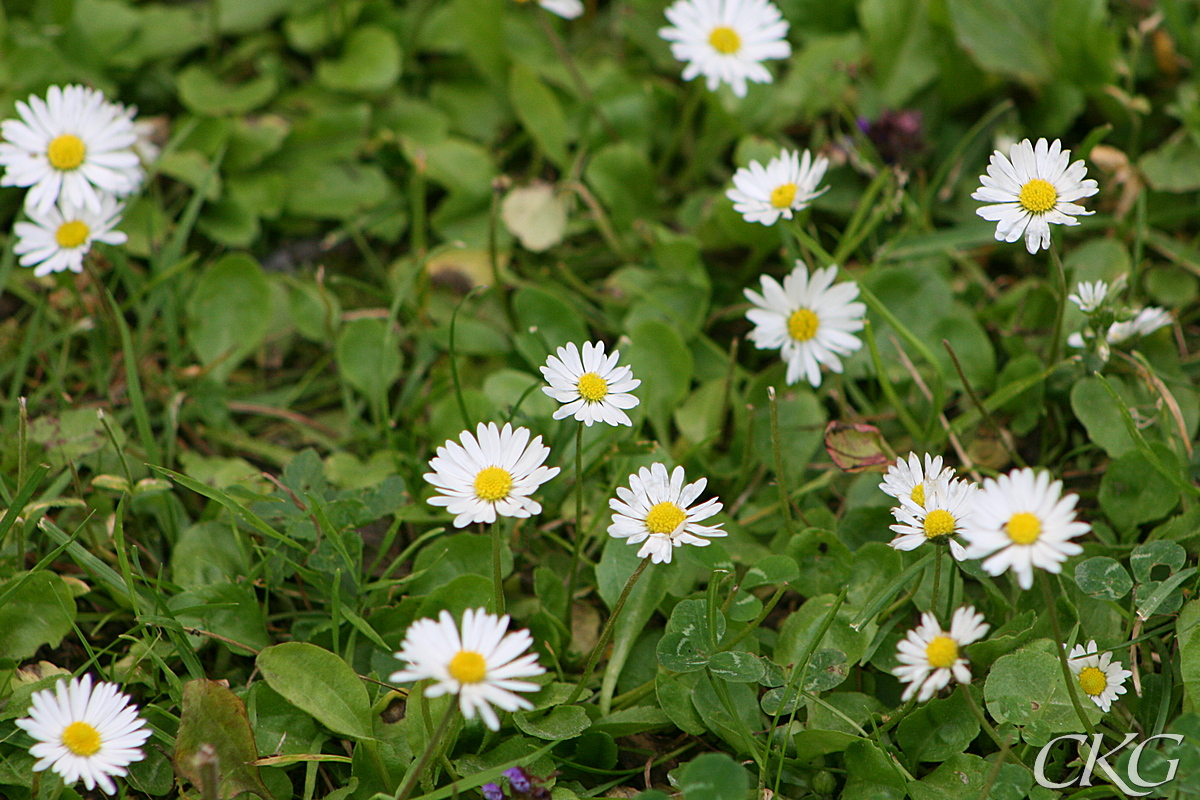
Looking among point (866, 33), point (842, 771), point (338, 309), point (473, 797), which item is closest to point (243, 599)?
point (473, 797)

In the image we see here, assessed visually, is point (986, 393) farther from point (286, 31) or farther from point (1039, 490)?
point (286, 31)

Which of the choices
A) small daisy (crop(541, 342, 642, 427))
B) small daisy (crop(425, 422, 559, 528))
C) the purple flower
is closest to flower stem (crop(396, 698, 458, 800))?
the purple flower

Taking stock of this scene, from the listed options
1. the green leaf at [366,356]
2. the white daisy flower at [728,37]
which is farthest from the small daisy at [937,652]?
the white daisy flower at [728,37]

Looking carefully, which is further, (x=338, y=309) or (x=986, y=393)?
(x=338, y=309)

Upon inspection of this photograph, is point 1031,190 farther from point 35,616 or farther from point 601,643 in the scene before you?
point 35,616

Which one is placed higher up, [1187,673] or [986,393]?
[986,393]

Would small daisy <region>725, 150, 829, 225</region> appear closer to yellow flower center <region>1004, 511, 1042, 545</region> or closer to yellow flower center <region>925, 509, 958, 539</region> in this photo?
yellow flower center <region>925, 509, 958, 539</region>
